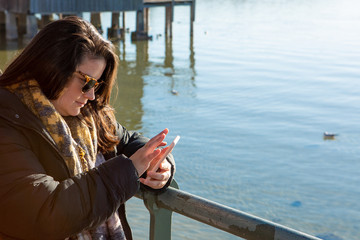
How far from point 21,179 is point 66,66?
1.52 feet

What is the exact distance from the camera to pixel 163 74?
20.6m

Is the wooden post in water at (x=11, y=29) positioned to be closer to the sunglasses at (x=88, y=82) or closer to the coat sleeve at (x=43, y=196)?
the sunglasses at (x=88, y=82)

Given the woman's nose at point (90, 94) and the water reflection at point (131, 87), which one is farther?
the water reflection at point (131, 87)

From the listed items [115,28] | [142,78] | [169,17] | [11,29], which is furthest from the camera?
[169,17]

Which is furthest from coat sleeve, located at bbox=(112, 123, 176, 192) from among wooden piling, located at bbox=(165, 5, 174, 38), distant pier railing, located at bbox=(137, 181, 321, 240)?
wooden piling, located at bbox=(165, 5, 174, 38)

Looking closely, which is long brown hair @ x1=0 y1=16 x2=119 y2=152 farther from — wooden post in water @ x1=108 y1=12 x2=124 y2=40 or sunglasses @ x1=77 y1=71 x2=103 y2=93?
wooden post in water @ x1=108 y1=12 x2=124 y2=40

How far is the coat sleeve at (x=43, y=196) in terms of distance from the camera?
1.78 meters

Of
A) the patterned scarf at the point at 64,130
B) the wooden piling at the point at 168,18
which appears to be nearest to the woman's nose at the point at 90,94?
the patterned scarf at the point at 64,130

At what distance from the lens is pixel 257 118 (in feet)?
47.1

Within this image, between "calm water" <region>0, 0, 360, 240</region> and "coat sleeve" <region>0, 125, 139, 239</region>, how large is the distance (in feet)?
5.96

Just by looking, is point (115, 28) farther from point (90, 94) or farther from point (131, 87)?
point (90, 94)

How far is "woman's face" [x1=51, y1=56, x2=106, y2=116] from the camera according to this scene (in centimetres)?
208

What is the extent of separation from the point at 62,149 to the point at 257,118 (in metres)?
12.6

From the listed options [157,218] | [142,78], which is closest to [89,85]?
[157,218]
